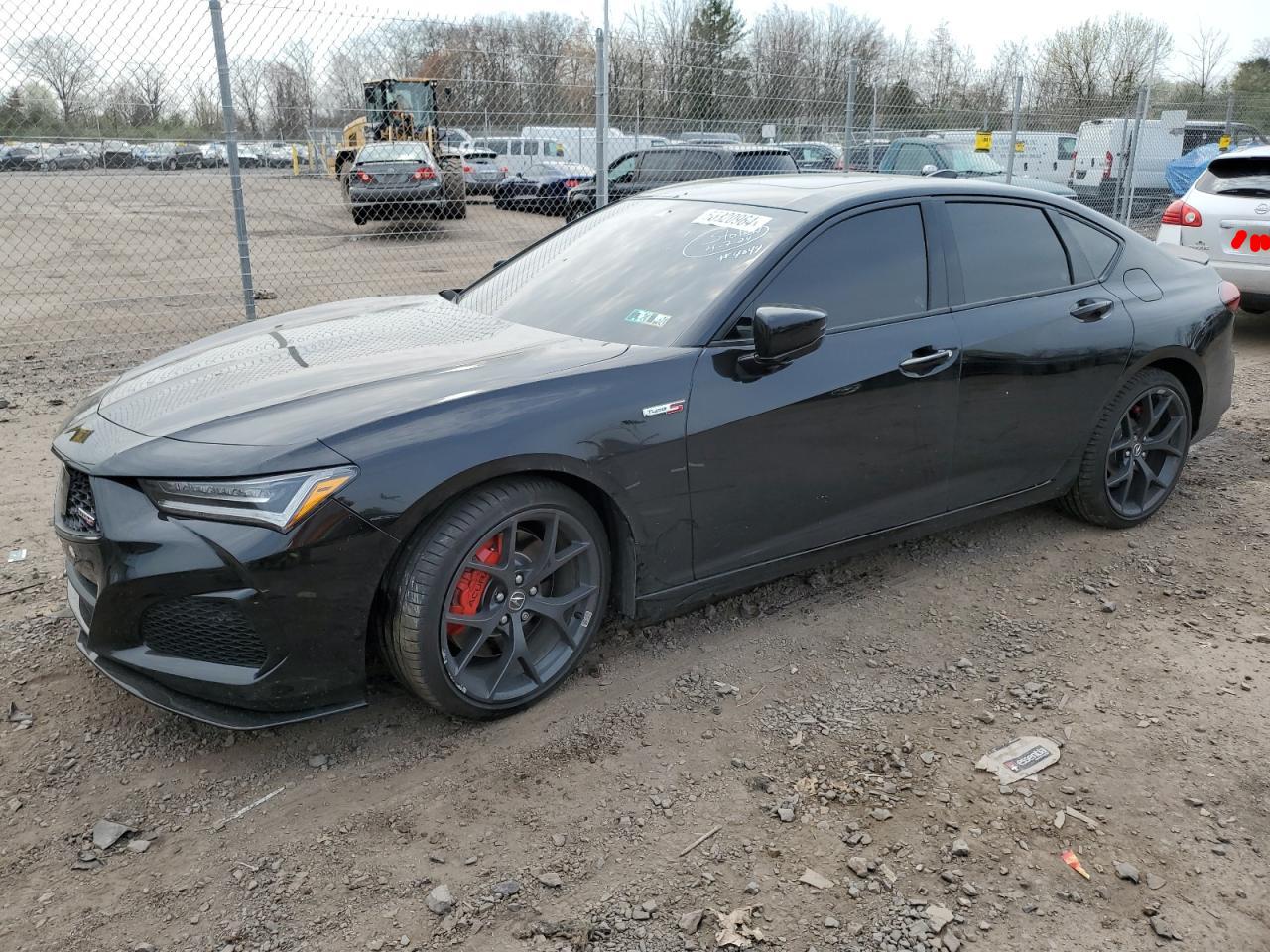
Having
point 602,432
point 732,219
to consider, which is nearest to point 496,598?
point 602,432

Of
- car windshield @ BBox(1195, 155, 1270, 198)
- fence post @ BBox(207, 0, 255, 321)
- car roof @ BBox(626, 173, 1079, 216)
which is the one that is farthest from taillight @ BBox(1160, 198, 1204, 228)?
fence post @ BBox(207, 0, 255, 321)

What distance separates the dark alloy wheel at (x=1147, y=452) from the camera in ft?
14.7

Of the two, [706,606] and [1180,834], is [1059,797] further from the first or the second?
[706,606]

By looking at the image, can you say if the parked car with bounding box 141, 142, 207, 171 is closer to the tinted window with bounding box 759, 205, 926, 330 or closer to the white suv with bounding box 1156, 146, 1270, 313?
the tinted window with bounding box 759, 205, 926, 330

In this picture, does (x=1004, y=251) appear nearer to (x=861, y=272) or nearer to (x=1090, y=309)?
(x=1090, y=309)

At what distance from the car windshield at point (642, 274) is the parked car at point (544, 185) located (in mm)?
11884

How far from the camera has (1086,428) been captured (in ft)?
14.1

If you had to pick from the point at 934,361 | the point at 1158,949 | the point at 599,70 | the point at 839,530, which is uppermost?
the point at 599,70

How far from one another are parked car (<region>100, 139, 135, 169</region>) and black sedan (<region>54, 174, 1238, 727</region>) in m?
3.89

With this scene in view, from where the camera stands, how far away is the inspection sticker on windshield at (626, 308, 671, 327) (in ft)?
11.0

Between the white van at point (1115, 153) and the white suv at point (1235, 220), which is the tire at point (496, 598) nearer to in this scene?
the white suv at point (1235, 220)

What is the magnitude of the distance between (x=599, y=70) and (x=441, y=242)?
5921 mm

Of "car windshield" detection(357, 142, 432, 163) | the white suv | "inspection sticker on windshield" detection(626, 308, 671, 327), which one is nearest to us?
"inspection sticker on windshield" detection(626, 308, 671, 327)

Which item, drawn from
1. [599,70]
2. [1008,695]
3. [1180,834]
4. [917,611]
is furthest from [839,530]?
[599,70]
